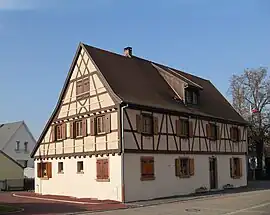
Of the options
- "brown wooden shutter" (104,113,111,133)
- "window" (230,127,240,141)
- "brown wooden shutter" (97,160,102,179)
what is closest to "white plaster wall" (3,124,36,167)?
"window" (230,127,240,141)

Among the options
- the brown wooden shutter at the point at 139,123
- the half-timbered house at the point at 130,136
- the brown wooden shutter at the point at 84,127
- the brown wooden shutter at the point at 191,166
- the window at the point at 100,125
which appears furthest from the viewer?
the brown wooden shutter at the point at 191,166

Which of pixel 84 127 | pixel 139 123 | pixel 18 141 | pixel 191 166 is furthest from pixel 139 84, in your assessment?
pixel 18 141

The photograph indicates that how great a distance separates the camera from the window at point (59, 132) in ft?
109

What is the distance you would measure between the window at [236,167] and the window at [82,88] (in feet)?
48.7

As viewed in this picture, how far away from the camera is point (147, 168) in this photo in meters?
28.8

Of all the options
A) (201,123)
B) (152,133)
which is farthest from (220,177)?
(152,133)

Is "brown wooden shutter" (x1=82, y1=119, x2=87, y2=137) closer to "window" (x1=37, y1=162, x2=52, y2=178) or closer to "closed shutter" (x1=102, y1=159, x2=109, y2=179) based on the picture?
"closed shutter" (x1=102, y1=159, x2=109, y2=179)

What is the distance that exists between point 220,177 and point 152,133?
9874 millimetres

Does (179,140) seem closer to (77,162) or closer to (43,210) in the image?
(77,162)

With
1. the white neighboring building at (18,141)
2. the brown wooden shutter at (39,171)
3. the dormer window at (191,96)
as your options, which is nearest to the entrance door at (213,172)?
the dormer window at (191,96)

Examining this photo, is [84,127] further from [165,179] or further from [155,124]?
[165,179]

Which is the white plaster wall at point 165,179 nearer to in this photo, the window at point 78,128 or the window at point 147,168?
the window at point 147,168

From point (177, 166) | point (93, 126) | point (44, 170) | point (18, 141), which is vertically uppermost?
point (93, 126)

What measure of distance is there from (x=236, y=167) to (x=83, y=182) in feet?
50.6
